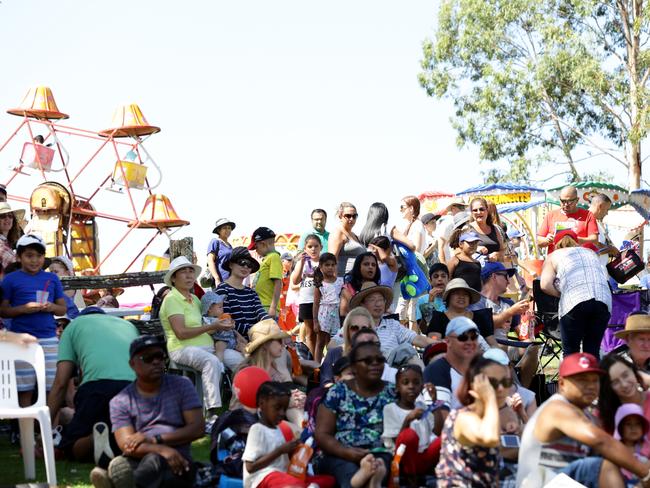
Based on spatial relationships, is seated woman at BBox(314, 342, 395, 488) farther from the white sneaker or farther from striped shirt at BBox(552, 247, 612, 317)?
striped shirt at BBox(552, 247, 612, 317)

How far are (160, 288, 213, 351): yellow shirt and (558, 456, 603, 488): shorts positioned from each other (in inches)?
163

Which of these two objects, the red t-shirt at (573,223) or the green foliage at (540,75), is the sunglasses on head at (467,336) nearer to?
the red t-shirt at (573,223)

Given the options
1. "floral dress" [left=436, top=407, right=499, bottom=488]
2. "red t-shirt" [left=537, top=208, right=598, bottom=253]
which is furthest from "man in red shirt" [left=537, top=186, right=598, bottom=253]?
"floral dress" [left=436, top=407, right=499, bottom=488]

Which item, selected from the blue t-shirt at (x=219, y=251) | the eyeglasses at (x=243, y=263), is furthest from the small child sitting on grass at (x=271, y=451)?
the blue t-shirt at (x=219, y=251)

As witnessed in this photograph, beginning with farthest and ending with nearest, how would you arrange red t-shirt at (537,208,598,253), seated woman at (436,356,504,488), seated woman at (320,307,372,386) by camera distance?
1. red t-shirt at (537,208,598,253)
2. seated woman at (320,307,372,386)
3. seated woman at (436,356,504,488)

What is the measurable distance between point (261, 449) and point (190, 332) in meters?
2.71

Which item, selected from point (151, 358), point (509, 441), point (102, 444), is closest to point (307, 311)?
point (102, 444)

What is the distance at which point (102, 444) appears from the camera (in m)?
6.54

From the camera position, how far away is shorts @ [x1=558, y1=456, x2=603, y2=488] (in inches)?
206

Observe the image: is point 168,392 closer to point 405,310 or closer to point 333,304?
point 333,304

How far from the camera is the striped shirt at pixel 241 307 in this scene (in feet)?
30.7

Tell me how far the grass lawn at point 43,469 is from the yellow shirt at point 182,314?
3.18 feet

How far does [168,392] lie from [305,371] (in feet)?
8.51

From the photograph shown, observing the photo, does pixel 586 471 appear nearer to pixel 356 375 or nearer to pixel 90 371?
pixel 356 375
